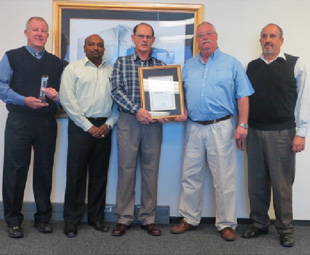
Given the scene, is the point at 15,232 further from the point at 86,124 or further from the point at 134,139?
the point at 134,139

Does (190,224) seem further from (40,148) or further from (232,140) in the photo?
(40,148)

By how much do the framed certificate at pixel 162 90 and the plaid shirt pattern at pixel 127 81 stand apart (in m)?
0.07

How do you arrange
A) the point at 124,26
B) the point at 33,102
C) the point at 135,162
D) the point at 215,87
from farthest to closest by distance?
the point at 124,26 < the point at 135,162 < the point at 215,87 < the point at 33,102

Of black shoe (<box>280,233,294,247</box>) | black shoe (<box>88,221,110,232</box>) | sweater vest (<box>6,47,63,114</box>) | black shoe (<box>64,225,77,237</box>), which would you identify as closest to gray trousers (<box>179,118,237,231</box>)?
black shoe (<box>280,233,294,247</box>)

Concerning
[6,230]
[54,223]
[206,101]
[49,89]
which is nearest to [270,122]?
[206,101]

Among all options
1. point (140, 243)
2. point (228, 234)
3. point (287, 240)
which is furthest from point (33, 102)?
point (287, 240)

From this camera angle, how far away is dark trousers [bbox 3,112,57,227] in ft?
8.22

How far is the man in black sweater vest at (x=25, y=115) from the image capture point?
2.49 metres

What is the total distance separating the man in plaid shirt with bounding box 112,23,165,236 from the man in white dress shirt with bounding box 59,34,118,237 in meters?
0.11

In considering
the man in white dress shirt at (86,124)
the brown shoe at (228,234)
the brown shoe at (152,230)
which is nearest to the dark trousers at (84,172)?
the man in white dress shirt at (86,124)

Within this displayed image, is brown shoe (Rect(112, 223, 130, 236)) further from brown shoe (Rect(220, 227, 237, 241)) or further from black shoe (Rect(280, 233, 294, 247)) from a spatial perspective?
black shoe (Rect(280, 233, 294, 247))

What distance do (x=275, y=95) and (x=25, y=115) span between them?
1828 mm

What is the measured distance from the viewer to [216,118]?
101 inches

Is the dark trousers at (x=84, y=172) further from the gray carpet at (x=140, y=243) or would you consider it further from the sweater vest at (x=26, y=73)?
the sweater vest at (x=26, y=73)
